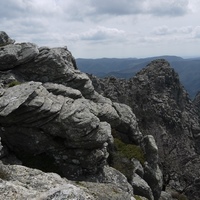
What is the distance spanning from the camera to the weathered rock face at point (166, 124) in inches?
2612

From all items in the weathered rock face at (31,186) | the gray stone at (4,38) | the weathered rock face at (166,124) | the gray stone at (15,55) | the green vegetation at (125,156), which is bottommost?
the weathered rock face at (166,124)

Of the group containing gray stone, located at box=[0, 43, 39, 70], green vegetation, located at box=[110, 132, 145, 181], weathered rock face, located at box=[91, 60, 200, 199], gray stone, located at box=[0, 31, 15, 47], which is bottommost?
weathered rock face, located at box=[91, 60, 200, 199]

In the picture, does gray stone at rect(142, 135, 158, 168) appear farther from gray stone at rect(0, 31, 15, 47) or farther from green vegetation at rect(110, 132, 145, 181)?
gray stone at rect(0, 31, 15, 47)

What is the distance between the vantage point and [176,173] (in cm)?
6606

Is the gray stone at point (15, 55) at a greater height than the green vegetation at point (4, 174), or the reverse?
the gray stone at point (15, 55)

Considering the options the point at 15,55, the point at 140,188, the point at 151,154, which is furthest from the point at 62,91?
the point at 151,154

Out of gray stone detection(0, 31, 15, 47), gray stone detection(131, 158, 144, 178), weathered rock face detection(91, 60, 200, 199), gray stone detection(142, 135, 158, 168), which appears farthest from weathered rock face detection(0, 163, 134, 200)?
gray stone detection(0, 31, 15, 47)

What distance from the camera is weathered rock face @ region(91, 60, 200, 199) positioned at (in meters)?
66.4

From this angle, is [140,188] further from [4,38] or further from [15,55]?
[4,38]

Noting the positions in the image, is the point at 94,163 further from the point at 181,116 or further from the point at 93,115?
the point at 181,116

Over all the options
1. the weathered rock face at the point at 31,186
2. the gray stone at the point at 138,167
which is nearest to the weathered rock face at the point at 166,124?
the gray stone at the point at 138,167

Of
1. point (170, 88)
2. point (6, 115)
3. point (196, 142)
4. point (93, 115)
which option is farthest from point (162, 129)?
point (6, 115)

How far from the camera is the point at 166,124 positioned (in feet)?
296

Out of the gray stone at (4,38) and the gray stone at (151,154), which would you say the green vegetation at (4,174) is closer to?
the gray stone at (151,154)
